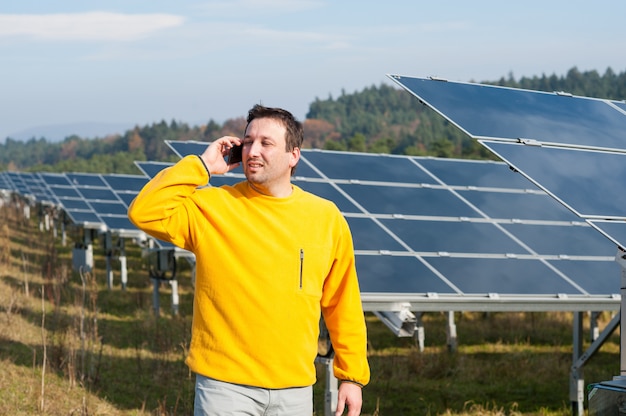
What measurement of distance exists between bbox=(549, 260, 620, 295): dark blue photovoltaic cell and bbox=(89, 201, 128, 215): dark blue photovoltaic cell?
41.5 feet

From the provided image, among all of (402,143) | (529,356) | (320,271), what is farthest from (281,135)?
(402,143)

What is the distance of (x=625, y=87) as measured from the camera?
100312 mm

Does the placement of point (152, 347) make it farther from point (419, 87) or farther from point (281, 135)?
point (281, 135)

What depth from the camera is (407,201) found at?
35.3 feet

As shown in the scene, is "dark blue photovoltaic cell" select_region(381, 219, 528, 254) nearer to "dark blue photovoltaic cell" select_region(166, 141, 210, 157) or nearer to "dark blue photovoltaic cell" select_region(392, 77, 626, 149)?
"dark blue photovoltaic cell" select_region(392, 77, 626, 149)

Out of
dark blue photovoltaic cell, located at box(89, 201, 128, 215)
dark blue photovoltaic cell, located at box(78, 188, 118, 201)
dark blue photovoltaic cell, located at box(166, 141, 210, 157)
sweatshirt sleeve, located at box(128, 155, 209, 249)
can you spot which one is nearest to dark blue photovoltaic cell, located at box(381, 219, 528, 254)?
dark blue photovoltaic cell, located at box(166, 141, 210, 157)

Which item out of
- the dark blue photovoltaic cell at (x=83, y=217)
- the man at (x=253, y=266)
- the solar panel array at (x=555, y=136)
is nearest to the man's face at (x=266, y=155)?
the man at (x=253, y=266)

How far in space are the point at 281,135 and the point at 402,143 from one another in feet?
269

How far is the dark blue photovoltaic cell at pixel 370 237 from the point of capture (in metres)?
9.30

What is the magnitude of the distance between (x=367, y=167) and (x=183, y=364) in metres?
3.24

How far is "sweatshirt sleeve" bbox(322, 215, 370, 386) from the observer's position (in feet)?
13.8

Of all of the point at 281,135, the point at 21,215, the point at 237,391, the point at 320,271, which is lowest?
the point at 21,215

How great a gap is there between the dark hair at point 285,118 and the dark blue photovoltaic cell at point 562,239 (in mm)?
6127

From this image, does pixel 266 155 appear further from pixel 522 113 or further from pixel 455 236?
pixel 455 236
